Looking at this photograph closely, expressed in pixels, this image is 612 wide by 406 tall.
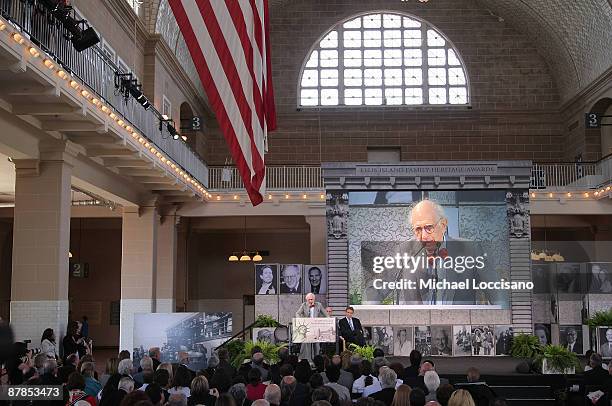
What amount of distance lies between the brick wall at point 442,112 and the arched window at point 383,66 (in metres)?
0.44

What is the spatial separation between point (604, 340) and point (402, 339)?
5239 millimetres

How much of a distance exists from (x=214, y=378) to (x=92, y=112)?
22.8 ft

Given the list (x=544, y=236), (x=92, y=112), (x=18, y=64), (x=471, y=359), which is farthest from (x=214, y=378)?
(x=544, y=236)

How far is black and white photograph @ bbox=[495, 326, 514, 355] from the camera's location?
67.8 feet

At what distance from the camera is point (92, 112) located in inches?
538

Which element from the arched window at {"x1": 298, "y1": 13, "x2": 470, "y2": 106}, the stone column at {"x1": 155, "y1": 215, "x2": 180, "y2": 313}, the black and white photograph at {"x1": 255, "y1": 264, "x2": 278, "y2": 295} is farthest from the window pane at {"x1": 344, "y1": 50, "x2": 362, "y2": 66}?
the black and white photograph at {"x1": 255, "y1": 264, "x2": 278, "y2": 295}

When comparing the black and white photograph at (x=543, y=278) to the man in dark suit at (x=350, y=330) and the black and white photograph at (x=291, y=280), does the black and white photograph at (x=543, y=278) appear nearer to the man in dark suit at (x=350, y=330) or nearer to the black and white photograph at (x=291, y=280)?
the black and white photograph at (x=291, y=280)

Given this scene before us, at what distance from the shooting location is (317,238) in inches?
1027

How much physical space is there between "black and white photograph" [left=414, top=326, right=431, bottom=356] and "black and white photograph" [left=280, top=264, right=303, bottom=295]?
4162mm

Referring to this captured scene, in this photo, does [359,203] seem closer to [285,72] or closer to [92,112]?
[92,112]

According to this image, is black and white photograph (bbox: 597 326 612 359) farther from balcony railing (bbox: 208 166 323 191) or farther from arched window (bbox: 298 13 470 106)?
arched window (bbox: 298 13 470 106)

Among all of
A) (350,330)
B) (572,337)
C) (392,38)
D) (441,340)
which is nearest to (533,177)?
(572,337)

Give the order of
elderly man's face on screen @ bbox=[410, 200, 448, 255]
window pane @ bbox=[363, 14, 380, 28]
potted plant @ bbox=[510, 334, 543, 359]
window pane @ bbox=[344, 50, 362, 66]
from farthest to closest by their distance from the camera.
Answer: window pane @ bbox=[363, 14, 380, 28] → window pane @ bbox=[344, 50, 362, 66] → elderly man's face on screen @ bbox=[410, 200, 448, 255] → potted plant @ bbox=[510, 334, 543, 359]

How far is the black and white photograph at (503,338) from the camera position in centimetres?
2066
